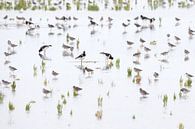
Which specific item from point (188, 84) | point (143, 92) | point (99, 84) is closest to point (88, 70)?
point (99, 84)

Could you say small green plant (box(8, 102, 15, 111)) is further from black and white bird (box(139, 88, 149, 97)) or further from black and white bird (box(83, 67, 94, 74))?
black and white bird (box(83, 67, 94, 74))

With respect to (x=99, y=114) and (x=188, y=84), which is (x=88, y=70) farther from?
(x=99, y=114)

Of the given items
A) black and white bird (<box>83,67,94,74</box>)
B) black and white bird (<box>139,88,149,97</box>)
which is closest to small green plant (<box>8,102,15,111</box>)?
black and white bird (<box>139,88,149,97</box>)

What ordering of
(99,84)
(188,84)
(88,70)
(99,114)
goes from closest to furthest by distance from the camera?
(99,114) < (188,84) < (99,84) < (88,70)

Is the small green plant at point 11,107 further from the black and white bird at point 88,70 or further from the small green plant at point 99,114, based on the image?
the black and white bird at point 88,70

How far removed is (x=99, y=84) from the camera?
503 inches

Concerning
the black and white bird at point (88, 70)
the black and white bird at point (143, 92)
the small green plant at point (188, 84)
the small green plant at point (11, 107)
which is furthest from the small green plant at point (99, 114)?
the black and white bird at point (88, 70)

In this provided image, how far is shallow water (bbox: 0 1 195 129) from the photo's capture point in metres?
10.3

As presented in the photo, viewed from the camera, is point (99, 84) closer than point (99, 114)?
No

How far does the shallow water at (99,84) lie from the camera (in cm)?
1031

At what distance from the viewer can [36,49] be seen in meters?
17.0

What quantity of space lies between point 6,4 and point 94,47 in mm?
11338

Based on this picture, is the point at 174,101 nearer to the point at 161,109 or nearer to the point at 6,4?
the point at 161,109

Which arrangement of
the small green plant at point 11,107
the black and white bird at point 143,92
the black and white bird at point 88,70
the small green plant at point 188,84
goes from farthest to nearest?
the black and white bird at point 88,70 → the small green plant at point 188,84 → the black and white bird at point 143,92 → the small green plant at point 11,107
